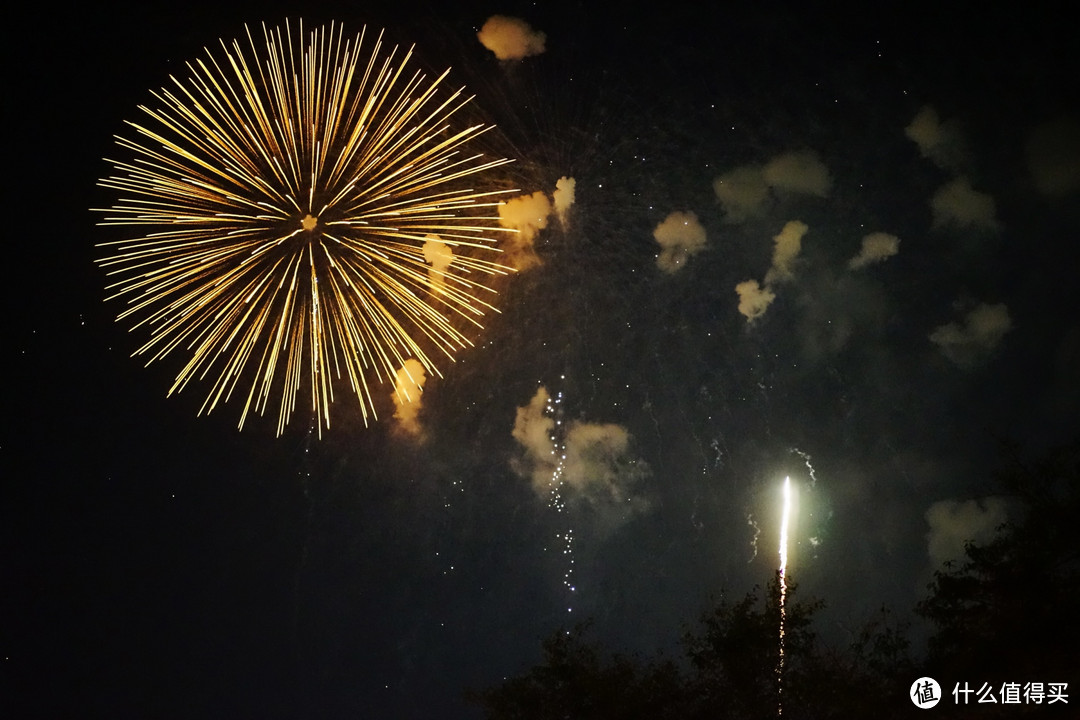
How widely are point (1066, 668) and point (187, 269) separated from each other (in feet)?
48.7

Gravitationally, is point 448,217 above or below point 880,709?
above

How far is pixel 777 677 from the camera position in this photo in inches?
662

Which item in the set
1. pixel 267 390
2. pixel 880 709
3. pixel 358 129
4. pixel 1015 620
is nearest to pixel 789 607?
pixel 880 709

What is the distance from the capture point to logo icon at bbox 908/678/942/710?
14750 mm

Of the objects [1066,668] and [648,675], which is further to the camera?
[648,675]

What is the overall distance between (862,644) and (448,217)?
1012 cm

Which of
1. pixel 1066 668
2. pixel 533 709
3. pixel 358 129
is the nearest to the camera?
pixel 1066 668

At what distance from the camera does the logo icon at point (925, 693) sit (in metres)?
14.8

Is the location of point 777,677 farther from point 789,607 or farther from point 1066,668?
point 1066,668

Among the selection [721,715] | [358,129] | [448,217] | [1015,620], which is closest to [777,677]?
[721,715]

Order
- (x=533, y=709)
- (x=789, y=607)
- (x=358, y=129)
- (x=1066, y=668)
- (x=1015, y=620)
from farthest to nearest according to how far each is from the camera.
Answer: (x=533, y=709) < (x=789, y=607) < (x=358, y=129) < (x=1015, y=620) < (x=1066, y=668)

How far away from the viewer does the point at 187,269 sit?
54.0ft

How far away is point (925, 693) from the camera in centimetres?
1490

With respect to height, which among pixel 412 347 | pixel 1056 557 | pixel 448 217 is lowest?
pixel 1056 557
